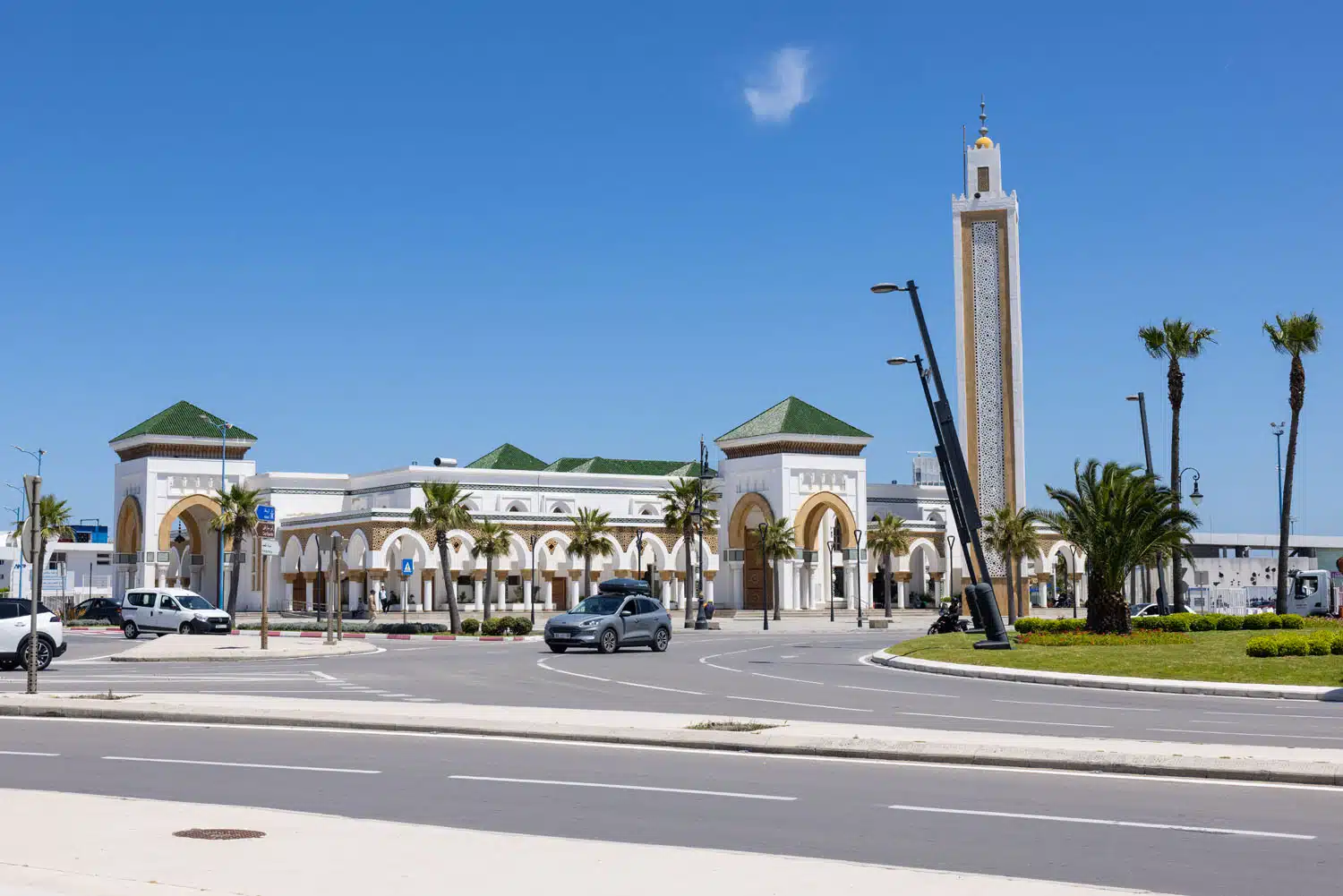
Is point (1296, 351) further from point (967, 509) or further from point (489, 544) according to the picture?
point (489, 544)

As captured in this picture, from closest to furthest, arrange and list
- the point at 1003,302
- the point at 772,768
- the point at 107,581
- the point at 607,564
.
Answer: the point at 772,768 → the point at 1003,302 → the point at 607,564 → the point at 107,581

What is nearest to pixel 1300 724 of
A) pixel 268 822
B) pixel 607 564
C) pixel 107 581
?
pixel 268 822

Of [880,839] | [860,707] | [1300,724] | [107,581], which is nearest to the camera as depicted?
[880,839]

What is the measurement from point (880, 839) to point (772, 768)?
12.8 feet

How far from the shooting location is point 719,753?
1448 centimetres

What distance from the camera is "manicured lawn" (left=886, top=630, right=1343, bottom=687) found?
25641mm

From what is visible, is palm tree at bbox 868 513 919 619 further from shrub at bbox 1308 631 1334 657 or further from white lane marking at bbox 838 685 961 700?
white lane marking at bbox 838 685 961 700

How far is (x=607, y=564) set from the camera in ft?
299

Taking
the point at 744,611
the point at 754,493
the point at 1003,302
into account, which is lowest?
the point at 744,611

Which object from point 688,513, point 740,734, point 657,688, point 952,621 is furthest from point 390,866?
point 688,513

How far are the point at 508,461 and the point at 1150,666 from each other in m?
84.6

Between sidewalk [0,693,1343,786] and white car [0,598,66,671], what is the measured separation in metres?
8.72

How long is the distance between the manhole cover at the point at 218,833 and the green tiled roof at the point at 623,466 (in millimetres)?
99954

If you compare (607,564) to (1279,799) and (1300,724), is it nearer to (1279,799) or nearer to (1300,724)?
(1300,724)
